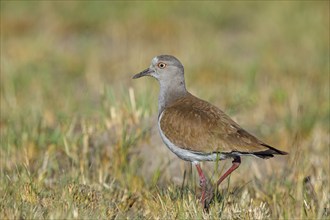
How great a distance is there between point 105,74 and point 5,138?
359 centimetres

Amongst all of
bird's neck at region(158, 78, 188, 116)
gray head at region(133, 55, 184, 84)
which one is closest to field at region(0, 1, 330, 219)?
bird's neck at region(158, 78, 188, 116)

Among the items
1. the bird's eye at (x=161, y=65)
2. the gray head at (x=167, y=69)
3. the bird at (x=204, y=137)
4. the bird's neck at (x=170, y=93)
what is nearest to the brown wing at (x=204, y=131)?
the bird at (x=204, y=137)

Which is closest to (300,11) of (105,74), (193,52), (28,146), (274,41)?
Answer: (274,41)

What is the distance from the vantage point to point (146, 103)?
7.27m

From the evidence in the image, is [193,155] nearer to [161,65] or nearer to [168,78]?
[168,78]

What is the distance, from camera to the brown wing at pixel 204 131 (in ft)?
17.0

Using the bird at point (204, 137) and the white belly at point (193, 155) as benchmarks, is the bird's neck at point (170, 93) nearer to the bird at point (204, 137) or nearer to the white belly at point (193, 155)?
the bird at point (204, 137)

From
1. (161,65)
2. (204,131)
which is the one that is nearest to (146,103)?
(161,65)

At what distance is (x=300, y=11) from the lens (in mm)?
12906

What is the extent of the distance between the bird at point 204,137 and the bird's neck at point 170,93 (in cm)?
6

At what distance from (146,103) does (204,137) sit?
203 cm

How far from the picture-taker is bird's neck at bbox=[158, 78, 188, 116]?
19.4 feet

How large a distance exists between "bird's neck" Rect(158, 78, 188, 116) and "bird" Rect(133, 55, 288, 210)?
64 millimetres

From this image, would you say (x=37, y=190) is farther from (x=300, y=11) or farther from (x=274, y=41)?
(x=300, y=11)
